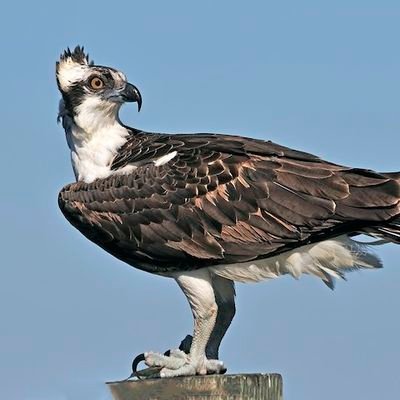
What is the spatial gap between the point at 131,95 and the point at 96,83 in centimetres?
39

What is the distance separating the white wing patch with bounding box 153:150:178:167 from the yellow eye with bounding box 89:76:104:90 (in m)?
1.27

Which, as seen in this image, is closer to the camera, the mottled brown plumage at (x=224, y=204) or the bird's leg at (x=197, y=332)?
the bird's leg at (x=197, y=332)

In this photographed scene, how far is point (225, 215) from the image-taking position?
421 inches

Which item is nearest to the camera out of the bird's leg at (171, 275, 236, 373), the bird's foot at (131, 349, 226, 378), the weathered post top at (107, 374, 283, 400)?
the weathered post top at (107, 374, 283, 400)

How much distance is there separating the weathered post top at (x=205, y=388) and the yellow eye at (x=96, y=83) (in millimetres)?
4334

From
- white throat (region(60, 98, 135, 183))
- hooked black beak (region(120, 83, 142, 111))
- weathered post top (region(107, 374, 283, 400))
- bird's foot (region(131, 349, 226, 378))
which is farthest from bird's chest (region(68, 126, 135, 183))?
weathered post top (region(107, 374, 283, 400))

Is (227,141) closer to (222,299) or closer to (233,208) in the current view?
(233,208)

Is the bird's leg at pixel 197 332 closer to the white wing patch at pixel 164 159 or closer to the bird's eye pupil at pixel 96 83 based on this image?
the white wing patch at pixel 164 159

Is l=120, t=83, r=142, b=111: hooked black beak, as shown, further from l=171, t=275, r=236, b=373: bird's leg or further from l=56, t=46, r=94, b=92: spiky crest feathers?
l=171, t=275, r=236, b=373: bird's leg

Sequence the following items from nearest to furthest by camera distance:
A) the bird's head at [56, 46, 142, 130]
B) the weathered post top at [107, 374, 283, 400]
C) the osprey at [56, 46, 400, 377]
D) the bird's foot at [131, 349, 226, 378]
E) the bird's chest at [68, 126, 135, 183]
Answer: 1. the weathered post top at [107, 374, 283, 400]
2. the bird's foot at [131, 349, 226, 378]
3. the osprey at [56, 46, 400, 377]
4. the bird's chest at [68, 126, 135, 183]
5. the bird's head at [56, 46, 142, 130]

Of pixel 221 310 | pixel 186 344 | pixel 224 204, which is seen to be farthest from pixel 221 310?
pixel 224 204

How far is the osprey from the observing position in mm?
10398

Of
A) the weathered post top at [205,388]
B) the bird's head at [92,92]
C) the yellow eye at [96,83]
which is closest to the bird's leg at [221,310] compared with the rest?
the bird's head at [92,92]

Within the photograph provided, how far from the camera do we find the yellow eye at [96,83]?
1174 centimetres
